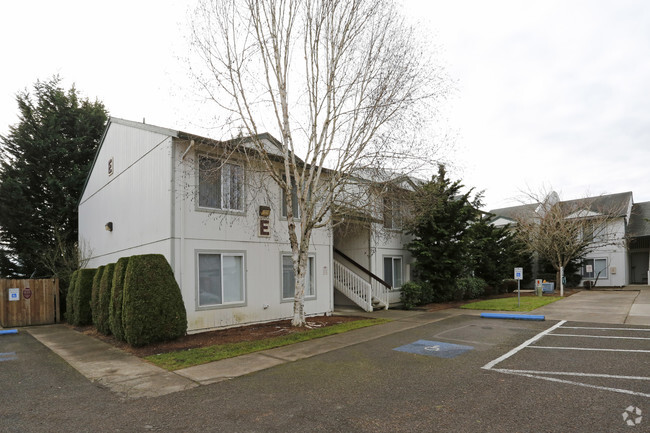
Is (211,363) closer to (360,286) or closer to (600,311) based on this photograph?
(360,286)

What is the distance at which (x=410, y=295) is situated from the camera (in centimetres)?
1614

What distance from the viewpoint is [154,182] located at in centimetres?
1172

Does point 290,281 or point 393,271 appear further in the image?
point 393,271

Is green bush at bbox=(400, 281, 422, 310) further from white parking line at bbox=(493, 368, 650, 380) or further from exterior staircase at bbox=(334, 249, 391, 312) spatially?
white parking line at bbox=(493, 368, 650, 380)

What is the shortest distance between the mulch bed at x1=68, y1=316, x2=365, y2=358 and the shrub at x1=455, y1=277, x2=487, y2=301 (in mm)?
7945

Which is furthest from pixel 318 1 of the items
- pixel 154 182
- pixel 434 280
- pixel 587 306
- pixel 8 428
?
pixel 587 306

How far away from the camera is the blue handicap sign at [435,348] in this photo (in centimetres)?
814

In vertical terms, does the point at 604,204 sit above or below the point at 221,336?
above

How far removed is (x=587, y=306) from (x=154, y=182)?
1675cm

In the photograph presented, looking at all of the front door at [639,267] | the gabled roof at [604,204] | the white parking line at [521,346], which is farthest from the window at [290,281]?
the front door at [639,267]

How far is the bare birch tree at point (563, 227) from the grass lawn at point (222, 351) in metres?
16.4

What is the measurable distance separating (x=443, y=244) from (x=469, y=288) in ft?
14.0

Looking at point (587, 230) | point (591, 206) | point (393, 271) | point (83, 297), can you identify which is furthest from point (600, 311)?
point (83, 297)

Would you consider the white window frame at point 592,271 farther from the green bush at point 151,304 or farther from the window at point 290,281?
the green bush at point 151,304
